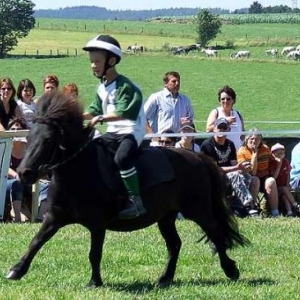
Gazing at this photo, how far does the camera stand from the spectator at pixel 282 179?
13500mm

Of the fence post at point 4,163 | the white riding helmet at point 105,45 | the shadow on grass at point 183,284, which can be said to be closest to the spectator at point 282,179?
the fence post at point 4,163

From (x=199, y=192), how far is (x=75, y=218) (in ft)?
4.30

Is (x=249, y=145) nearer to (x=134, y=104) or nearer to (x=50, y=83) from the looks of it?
(x=50, y=83)

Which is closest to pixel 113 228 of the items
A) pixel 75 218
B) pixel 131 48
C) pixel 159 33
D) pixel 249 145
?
pixel 75 218

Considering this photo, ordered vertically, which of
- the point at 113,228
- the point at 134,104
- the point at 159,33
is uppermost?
the point at 134,104

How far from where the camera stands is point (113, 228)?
7820 millimetres

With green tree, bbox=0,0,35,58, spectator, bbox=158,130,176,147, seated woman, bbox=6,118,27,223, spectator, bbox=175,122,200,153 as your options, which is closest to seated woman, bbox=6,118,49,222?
seated woman, bbox=6,118,27,223

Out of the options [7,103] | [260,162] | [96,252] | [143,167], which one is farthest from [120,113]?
[260,162]

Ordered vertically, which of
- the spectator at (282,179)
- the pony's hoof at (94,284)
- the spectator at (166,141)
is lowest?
the spectator at (282,179)

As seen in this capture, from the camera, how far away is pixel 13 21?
8675 centimetres

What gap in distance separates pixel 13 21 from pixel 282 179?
75896 millimetres

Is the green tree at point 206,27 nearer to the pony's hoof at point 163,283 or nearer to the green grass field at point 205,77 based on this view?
the green grass field at point 205,77

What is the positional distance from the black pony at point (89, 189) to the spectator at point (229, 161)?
4612 mm

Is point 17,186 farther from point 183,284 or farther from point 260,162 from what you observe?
point 183,284
